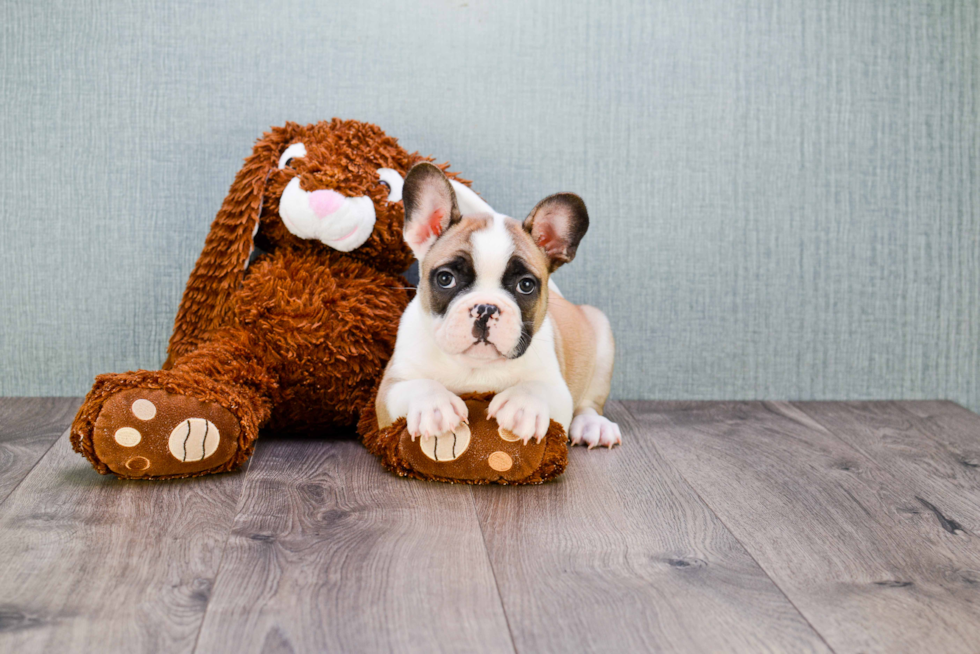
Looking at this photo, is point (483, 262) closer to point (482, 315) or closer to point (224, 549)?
point (482, 315)

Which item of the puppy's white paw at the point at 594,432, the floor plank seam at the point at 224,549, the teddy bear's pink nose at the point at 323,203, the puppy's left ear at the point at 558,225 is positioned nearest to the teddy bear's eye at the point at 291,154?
the teddy bear's pink nose at the point at 323,203

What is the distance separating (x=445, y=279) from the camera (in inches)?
65.9

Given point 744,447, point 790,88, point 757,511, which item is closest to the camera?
point 757,511

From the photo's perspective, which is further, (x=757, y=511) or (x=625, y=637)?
(x=757, y=511)

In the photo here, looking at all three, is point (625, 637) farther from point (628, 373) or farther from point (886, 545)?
point (628, 373)

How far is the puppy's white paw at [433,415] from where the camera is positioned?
160 cm

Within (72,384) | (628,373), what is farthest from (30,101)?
(628,373)

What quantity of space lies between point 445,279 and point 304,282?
17.3 inches

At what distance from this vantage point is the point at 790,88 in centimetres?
243

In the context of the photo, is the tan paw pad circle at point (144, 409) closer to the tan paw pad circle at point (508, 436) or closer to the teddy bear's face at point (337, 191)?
the teddy bear's face at point (337, 191)

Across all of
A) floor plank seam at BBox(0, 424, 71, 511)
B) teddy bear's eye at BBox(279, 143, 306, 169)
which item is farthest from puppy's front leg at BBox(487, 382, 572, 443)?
floor plank seam at BBox(0, 424, 71, 511)

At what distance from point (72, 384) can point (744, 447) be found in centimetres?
183

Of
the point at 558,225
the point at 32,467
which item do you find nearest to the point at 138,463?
the point at 32,467

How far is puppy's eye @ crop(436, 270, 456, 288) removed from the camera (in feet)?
5.46
